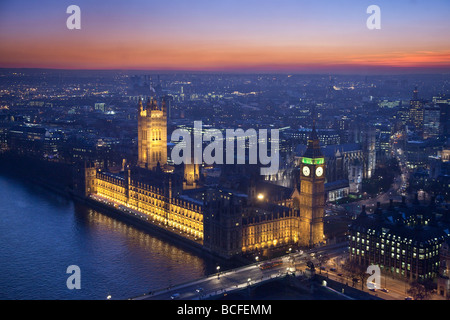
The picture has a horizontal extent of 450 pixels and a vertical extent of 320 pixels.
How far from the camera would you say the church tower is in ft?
220

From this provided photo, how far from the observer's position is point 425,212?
4256cm

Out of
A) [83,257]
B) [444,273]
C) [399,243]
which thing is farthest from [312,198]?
[83,257]

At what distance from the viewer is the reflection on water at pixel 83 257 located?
3522cm

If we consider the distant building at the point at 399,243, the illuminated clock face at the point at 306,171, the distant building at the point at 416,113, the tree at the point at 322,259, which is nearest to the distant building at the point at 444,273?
the distant building at the point at 399,243

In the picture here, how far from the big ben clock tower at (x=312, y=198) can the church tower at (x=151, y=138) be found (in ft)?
91.1

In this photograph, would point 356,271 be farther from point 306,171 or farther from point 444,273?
point 306,171

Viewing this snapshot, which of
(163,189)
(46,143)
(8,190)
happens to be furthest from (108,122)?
(163,189)

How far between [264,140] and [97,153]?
27619mm

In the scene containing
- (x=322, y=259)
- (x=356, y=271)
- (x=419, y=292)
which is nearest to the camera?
(x=419, y=292)

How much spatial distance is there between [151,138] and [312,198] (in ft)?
97.9

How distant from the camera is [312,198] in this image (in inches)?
1662

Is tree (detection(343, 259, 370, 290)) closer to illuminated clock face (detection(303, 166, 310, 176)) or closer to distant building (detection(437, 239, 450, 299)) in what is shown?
distant building (detection(437, 239, 450, 299))
